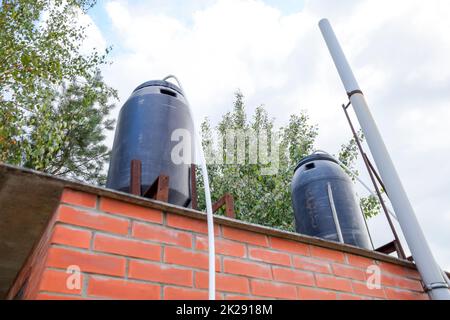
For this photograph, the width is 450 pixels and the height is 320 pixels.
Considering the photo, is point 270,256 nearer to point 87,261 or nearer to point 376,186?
point 87,261

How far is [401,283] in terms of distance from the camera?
1.97m

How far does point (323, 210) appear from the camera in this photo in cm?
323

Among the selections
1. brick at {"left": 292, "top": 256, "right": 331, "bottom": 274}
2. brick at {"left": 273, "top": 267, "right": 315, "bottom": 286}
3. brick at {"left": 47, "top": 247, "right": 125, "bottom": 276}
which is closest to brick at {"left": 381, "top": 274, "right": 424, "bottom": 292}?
brick at {"left": 292, "top": 256, "right": 331, "bottom": 274}

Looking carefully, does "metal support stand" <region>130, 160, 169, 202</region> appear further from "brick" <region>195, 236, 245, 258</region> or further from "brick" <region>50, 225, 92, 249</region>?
"brick" <region>50, 225, 92, 249</region>

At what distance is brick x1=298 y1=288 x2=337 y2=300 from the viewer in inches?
63.6

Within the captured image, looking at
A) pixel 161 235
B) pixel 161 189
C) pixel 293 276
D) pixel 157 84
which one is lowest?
pixel 293 276

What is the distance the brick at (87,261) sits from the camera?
114 centimetres

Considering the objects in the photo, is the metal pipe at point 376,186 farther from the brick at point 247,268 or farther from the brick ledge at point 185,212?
the brick at point 247,268

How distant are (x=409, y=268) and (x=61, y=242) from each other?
6.35 feet

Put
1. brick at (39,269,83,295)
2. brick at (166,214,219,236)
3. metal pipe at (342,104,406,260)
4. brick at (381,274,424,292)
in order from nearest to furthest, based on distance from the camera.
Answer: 1. brick at (39,269,83,295)
2. brick at (166,214,219,236)
3. brick at (381,274,424,292)
4. metal pipe at (342,104,406,260)

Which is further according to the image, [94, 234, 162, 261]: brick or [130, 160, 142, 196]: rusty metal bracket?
[130, 160, 142, 196]: rusty metal bracket

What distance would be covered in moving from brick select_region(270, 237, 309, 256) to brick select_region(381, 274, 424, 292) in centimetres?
54

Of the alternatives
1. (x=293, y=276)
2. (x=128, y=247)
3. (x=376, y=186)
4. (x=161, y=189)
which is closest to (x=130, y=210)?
(x=128, y=247)

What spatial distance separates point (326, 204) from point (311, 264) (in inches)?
63.7
